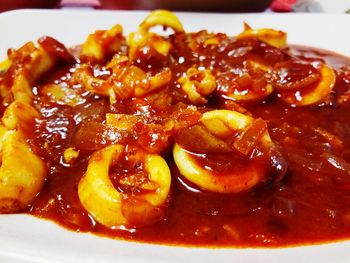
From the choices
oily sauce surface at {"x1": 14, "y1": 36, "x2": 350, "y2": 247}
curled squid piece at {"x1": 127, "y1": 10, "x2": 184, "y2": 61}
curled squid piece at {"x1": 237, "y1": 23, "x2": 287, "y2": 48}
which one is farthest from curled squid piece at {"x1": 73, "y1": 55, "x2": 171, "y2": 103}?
curled squid piece at {"x1": 237, "y1": 23, "x2": 287, "y2": 48}

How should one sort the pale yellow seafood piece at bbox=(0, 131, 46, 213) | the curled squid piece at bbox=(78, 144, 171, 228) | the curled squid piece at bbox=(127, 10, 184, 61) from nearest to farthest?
the curled squid piece at bbox=(78, 144, 171, 228) → the pale yellow seafood piece at bbox=(0, 131, 46, 213) → the curled squid piece at bbox=(127, 10, 184, 61)

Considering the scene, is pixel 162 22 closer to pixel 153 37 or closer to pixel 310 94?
pixel 153 37

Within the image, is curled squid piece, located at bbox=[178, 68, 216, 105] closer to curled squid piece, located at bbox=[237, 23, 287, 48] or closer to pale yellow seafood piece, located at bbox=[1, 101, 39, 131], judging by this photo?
curled squid piece, located at bbox=[237, 23, 287, 48]

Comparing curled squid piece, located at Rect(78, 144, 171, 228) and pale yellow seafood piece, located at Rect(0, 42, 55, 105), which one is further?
pale yellow seafood piece, located at Rect(0, 42, 55, 105)

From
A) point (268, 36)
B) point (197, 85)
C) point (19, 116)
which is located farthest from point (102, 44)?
point (268, 36)

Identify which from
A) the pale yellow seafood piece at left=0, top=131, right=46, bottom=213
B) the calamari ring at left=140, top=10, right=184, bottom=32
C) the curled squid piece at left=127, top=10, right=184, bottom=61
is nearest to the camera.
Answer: the pale yellow seafood piece at left=0, top=131, right=46, bottom=213

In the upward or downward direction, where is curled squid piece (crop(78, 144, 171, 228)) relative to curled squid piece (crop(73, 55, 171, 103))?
downward
